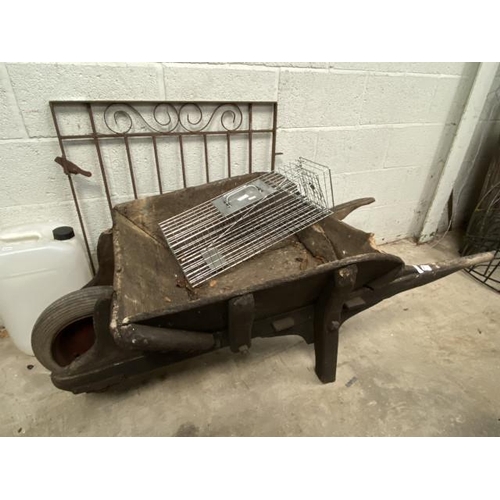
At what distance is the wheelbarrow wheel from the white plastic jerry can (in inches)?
9.6

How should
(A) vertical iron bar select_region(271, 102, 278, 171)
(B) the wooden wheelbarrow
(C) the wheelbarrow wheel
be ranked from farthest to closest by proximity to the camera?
(A) vertical iron bar select_region(271, 102, 278, 171) → (C) the wheelbarrow wheel → (B) the wooden wheelbarrow

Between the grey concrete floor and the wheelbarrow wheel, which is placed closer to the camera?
the wheelbarrow wheel

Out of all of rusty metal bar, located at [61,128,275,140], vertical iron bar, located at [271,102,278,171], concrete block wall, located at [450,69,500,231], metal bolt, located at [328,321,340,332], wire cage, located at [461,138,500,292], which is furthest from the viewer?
concrete block wall, located at [450,69,500,231]

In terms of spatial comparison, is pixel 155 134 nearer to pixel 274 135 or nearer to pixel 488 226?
pixel 274 135

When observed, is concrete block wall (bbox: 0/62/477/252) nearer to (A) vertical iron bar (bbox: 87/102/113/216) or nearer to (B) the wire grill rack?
(A) vertical iron bar (bbox: 87/102/113/216)

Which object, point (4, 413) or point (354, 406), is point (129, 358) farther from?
point (354, 406)

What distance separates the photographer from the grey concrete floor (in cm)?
99

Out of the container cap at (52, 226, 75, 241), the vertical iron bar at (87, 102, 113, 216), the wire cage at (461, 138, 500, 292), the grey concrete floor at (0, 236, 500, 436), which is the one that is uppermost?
the vertical iron bar at (87, 102, 113, 216)

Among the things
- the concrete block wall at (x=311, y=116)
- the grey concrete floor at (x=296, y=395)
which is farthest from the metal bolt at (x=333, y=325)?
the concrete block wall at (x=311, y=116)

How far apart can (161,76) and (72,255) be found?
752mm

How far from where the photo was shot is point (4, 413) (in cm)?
101

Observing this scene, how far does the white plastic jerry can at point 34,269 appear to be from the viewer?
104cm

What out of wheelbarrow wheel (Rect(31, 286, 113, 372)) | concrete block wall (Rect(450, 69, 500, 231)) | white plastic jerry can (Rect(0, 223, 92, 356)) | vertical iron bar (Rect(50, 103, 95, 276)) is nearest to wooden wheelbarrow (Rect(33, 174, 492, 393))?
wheelbarrow wheel (Rect(31, 286, 113, 372))
